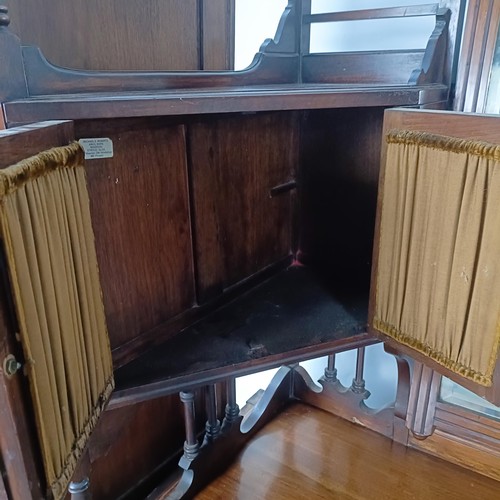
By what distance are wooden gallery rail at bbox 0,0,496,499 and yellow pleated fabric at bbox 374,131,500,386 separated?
0.36ft

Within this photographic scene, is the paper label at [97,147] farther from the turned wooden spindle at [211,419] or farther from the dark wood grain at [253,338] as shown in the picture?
the turned wooden spindle at [211,419]

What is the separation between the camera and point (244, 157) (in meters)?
0.93

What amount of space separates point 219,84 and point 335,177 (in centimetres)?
31

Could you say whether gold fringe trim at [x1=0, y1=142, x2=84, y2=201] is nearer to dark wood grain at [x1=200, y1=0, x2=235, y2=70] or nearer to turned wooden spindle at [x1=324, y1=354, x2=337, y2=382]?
dark wood grain at [x1=200, y1=0, x2=235, y2=70]

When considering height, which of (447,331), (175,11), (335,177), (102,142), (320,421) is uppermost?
(175,11)

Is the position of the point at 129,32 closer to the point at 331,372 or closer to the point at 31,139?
the point at 31,139

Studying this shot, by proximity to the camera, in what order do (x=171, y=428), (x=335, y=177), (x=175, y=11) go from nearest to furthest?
(x=175, y=11) < (x=335, y=177) < (x=171, y=428)

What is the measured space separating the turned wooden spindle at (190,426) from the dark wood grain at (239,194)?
22cm

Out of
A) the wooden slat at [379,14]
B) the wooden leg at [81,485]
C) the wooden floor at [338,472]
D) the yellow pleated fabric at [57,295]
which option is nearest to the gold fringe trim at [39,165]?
the yellow pleated fabric at [57,295]

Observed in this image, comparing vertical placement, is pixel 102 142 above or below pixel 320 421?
above

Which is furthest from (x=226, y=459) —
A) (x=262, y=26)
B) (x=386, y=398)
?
(x=262, y=26)

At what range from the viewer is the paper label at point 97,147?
2.13 ft

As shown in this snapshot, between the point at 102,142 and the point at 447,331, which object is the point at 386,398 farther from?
the point at 102,142

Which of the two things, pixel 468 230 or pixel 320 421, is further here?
pixel 320 421
